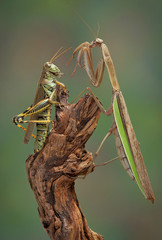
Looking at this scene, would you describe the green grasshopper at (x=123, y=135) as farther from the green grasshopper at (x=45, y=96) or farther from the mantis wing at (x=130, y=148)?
the green grasshopper at (x=45, y=96)

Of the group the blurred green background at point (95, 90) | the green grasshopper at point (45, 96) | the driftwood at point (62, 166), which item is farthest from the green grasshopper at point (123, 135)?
the blurred green background at point (95, 90)

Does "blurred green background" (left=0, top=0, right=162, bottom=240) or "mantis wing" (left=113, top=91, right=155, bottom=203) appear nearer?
"mantis wing" (left=113, top=91, right=155, bottom=203)

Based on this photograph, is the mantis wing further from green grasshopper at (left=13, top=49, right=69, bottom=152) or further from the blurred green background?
the blurred green background

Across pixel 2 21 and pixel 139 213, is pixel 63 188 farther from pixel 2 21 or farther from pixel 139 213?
pixel 2 21

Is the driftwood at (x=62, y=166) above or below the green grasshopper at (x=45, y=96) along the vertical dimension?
below

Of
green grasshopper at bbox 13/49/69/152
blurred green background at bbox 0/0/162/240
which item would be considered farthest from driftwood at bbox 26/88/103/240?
blurred green background at bbox 0/0/162/240

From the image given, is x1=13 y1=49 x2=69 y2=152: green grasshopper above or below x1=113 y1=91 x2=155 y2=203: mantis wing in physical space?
above
